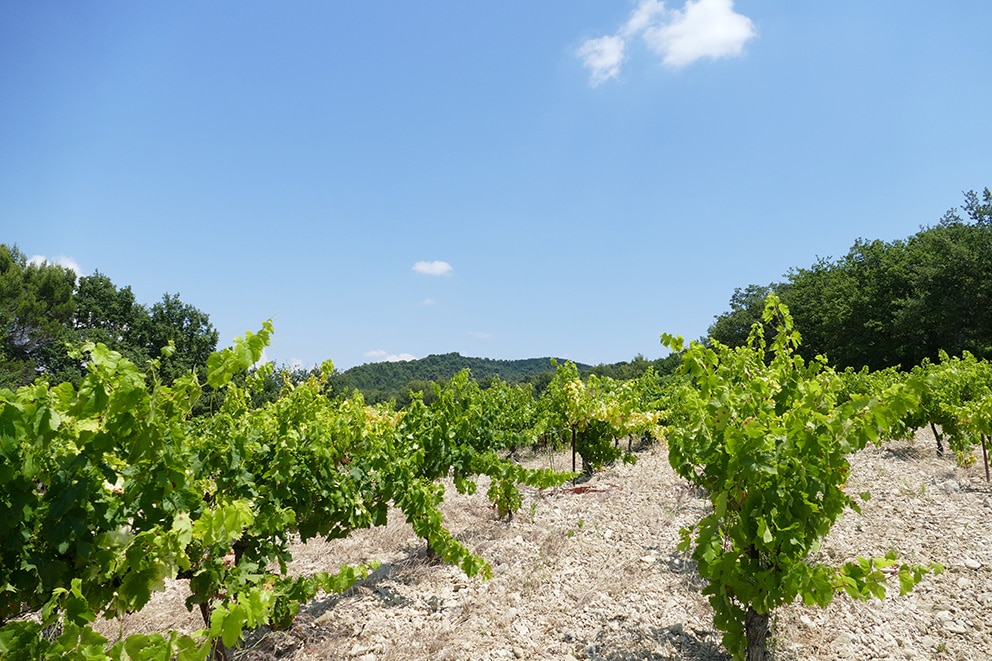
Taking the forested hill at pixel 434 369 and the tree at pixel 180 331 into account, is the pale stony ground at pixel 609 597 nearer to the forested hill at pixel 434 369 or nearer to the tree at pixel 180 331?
the tree at pixel 180 331

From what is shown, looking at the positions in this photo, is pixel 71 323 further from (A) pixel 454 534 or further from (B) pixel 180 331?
(A) pixel 454 534

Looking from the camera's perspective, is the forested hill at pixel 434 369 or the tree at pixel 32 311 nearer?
the tree at pixel 32 311

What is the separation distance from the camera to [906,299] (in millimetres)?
28688

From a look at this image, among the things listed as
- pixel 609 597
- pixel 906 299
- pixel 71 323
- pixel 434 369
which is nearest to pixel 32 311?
pixel 71 323

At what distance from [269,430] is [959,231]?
39093 mm

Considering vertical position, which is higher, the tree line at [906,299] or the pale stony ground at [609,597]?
the tree line at [906,299]

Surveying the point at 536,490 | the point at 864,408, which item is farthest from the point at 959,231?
the point at 864,408

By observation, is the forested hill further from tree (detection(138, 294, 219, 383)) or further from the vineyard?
the vineyard

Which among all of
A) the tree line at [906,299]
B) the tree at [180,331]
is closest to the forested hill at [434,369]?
the tree at [180,331]

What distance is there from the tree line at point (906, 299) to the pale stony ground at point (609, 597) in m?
18.9

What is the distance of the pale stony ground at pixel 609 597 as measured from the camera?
392 cm

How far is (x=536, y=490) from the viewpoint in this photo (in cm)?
902

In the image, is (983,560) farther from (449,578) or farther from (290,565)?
(290,565)

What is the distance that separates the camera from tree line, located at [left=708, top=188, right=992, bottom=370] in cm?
2630
